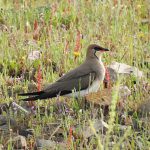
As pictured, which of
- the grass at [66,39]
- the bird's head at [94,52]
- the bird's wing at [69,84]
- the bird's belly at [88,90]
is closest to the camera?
the bird's wing at [69,84]

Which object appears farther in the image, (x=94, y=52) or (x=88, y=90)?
(x=94, y=52)

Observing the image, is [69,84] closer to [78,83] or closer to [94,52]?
[78,83]

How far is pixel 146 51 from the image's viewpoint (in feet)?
25.2

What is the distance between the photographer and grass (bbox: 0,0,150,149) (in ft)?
19.8

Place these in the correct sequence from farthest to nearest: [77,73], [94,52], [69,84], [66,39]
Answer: [66,39] → [94,52] → [77,73] → [69,84]

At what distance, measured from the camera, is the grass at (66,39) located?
6.02m

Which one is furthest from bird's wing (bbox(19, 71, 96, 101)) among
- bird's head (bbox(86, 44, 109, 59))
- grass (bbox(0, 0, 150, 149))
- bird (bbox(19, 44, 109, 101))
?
bird's head (bbox(86, 44, 109, 59))

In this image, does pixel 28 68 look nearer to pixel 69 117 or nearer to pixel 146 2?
pixel 69 117

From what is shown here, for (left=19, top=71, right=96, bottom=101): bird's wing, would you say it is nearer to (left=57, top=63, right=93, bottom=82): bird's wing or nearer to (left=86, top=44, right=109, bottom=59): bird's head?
(left=57, top=63, right=93, bottom=82): bird's wing

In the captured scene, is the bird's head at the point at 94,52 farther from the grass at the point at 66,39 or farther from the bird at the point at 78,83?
the grass at the point at 66,39

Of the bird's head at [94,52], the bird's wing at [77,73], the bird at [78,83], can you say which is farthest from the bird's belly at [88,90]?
the bird's head at [94,52]

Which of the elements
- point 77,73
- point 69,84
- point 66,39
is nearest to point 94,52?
point 77,73

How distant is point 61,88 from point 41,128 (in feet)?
1.76

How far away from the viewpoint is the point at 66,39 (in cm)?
803
